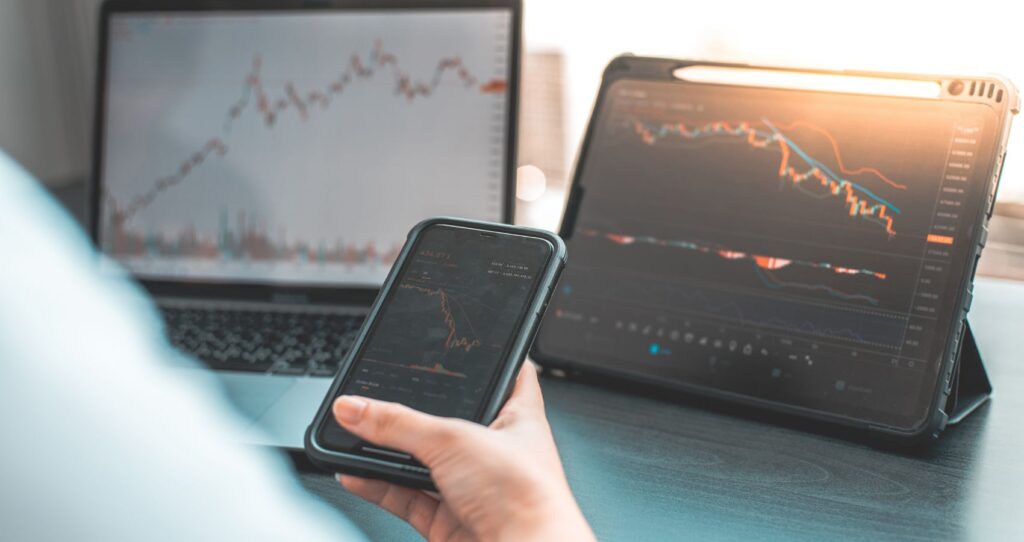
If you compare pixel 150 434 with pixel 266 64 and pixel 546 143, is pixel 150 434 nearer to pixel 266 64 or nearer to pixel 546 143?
pixel 266 64

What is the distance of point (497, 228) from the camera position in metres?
0.57

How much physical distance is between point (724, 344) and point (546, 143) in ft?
2.88

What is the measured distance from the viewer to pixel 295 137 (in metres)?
0.91

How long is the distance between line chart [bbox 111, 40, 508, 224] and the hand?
48 cm

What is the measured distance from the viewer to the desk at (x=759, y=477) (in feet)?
1.66

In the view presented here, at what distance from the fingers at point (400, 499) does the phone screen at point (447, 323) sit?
0.09ft

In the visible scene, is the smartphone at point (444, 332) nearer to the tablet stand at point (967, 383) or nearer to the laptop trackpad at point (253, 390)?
the laptop trackpad at point (253, 390)

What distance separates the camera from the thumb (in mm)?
442

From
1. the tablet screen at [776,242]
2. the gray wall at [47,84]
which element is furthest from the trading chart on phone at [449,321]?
the gray wall at [47,84]

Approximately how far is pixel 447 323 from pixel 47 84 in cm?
102

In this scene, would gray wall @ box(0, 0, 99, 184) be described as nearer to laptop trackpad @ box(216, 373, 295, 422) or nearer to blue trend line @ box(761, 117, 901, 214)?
laptop trackpad @ box(216, 373, 295, 422)

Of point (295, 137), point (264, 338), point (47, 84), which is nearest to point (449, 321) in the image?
point (264, 338)

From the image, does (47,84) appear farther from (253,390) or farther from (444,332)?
(444,332)

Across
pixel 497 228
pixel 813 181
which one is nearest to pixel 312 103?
pixel 497 228
